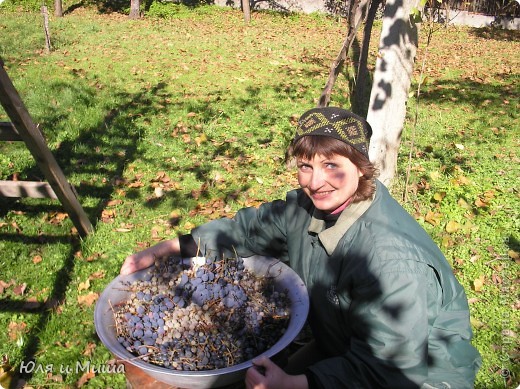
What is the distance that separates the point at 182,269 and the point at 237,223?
386 mm

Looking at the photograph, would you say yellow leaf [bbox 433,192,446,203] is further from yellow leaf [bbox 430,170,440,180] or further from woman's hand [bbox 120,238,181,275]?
woman's hand [bbox 120,238,181,275]

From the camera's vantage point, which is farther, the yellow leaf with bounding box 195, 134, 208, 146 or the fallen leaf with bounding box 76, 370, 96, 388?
the yellow leaf with bounding box 195, 134, 208, 146

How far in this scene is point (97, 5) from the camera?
17.7 metres

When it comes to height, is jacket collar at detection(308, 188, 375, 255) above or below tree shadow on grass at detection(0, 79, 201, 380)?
above

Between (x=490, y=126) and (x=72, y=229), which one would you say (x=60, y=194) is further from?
(x=490, y=126)

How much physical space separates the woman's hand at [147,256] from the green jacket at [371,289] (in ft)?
0.47

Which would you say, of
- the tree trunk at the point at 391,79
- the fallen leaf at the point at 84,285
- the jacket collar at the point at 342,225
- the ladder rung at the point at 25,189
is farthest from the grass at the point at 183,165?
the jacket collar at the point at 342,225

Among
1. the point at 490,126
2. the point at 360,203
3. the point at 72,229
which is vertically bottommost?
the point at 72,229

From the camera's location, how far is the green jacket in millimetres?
1733

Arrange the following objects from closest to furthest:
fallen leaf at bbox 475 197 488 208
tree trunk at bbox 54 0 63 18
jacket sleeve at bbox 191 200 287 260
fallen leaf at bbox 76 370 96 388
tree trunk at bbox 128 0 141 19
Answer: jacket sleeve at bbox 191 200 287 260, fallen leaf at bbox 76 370 96 388, fallen leaf at bbox 475 197 488 208, tree trunk at bbox 54 0 63 18, tree trunk at bbox 128 0 141 19

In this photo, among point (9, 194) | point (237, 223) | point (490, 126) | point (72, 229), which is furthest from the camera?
point (490, 126)

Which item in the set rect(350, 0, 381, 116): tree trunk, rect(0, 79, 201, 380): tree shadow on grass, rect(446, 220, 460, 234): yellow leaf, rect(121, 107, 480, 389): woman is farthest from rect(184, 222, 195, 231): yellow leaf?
rect(350, 0, 381, 116): tree trunk

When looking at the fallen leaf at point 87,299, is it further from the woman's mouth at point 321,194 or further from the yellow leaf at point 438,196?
the yellow leaf at point 438,196

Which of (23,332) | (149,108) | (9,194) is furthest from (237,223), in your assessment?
(149,108)
